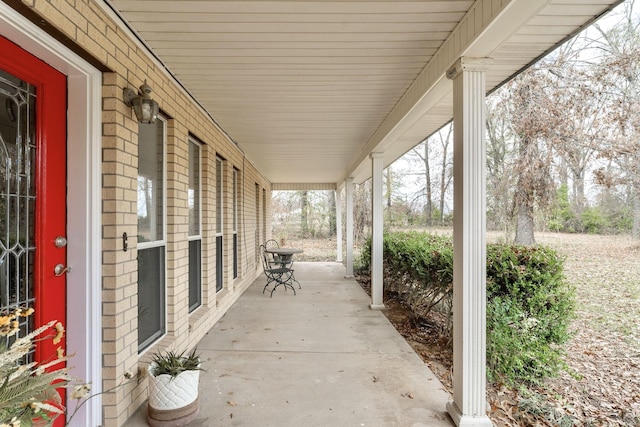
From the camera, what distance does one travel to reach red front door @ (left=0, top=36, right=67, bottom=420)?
56.9 inches

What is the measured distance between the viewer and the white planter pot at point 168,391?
1.98 metres

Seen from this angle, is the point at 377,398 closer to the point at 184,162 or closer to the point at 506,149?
the point at 184,162

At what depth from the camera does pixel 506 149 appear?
25.8 feet

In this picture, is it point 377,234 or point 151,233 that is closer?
point 151,233

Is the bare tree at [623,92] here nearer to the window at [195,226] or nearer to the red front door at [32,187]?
the window at [195,226]

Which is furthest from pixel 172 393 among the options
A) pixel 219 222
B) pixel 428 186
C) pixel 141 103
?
pixel 428 186

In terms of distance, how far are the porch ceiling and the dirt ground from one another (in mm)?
2421

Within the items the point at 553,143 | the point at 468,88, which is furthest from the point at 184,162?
the point at 553,143

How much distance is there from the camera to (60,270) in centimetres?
172

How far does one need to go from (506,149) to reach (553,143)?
1.92 metres

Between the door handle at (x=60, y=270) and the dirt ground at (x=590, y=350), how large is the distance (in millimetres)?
2796

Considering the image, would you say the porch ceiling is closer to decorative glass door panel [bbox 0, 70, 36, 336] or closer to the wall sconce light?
the wall sconce light

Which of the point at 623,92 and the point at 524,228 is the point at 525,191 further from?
the point at 623,92

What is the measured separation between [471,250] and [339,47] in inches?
63.7
